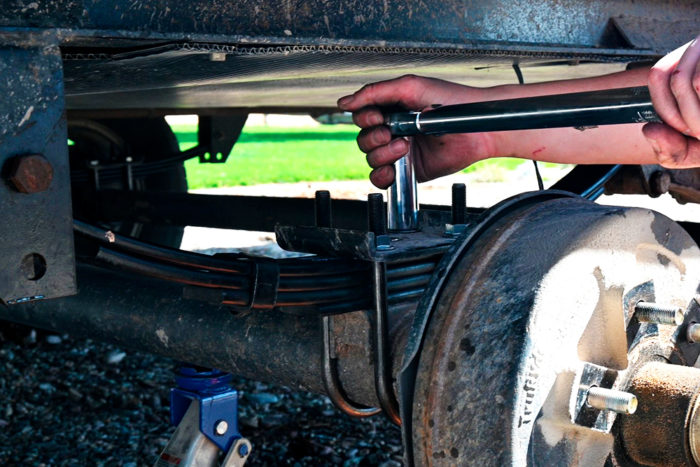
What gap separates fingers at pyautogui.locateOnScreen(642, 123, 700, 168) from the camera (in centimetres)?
104

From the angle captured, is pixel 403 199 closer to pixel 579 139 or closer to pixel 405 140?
pixel 405 140

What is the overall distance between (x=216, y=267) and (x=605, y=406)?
539mm

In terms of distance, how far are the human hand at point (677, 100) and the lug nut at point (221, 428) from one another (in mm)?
916

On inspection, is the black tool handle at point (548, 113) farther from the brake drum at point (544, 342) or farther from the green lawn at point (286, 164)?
the green lawn at point (286, 164)

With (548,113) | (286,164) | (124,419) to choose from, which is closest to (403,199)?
(548,113)

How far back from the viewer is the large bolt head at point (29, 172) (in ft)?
2.67

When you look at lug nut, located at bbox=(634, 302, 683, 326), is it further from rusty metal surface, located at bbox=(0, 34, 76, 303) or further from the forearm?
rusty metal surface, located at bbox=(0, 34, 76, 303)

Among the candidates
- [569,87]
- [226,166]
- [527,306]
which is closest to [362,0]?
[527,306]

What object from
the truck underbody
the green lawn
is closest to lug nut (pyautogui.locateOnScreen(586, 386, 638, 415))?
the truck underbody

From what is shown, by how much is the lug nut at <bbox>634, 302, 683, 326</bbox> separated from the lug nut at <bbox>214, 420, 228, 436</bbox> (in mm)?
767

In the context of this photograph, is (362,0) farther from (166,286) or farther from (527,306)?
(166,286)

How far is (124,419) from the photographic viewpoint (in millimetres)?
2551

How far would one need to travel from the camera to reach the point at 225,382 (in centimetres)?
161

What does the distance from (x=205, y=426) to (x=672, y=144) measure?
95 centimetres
